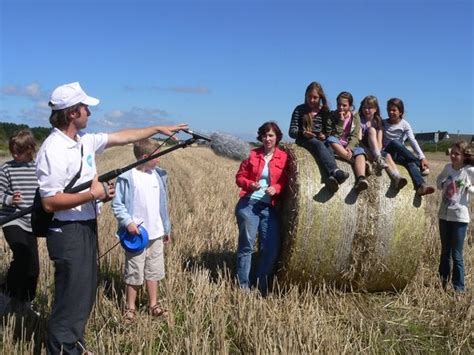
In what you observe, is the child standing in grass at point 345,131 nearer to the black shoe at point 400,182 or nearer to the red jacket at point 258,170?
the black shoe at point 400,182

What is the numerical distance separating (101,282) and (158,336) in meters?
1.45

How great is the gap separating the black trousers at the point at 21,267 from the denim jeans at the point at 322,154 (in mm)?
2922

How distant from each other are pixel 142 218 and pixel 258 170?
1289 mm

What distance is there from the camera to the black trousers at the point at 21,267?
4.93 meters

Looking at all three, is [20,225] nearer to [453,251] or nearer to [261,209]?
[261,209]

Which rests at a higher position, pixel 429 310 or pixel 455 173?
pixel 455 173

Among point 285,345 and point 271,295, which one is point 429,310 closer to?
point 271,295

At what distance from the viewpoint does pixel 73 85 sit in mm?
3643

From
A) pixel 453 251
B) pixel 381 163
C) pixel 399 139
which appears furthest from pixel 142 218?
pixel 453 251

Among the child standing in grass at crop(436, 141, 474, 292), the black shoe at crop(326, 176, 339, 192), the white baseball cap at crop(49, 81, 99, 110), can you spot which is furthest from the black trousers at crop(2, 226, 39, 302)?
the child standing in grass at crop(436, 141, 474, 292)

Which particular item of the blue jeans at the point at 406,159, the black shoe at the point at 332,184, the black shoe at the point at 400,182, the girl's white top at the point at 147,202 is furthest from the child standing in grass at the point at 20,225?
the blue jeans at the point at 406,159

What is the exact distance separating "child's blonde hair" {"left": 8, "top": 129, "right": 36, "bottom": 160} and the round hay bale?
100 inches

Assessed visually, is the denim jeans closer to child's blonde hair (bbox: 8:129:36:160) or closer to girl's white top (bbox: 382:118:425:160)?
girl's white top (bbox: 382:118:425:160)

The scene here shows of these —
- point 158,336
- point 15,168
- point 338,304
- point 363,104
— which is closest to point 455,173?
point 363,104
